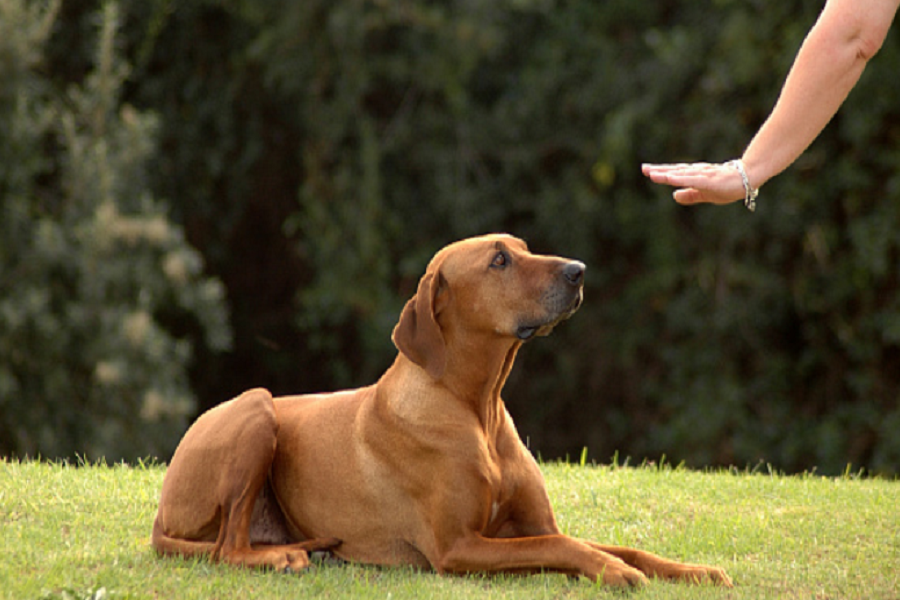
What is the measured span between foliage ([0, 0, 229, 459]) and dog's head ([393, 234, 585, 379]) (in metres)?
7.13

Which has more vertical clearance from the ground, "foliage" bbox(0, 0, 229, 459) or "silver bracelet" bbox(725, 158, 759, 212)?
"silver bracelet" bbox(725, 158, 759, 212)

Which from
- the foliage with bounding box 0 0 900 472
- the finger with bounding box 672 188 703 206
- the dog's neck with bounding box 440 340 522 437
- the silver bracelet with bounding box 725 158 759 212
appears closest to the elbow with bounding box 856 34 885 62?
the silver bracelet with bounding box 725 158 759 212

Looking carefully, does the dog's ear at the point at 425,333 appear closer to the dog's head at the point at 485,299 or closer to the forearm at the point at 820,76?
the dog's head at the point at 485,299

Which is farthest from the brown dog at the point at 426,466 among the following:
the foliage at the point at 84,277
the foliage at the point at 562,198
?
the foliage at the point at 562,198

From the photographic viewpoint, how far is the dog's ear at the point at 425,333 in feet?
15.9

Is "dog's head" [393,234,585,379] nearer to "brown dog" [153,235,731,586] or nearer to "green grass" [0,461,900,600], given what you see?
"brown dog" [153,235,731,586]

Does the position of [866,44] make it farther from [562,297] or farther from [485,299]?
[485,299]

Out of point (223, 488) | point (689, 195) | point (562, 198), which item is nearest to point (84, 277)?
point (562, 198)

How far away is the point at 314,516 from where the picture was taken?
5094mm

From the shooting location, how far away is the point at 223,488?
16.5ft

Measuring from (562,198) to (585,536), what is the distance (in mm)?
8675

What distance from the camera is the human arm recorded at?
13.4 ft

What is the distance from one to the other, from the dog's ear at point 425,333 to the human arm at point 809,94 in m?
1.04

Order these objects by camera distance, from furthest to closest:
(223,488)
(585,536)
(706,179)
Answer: (585,536), (223,488), (706,179)
